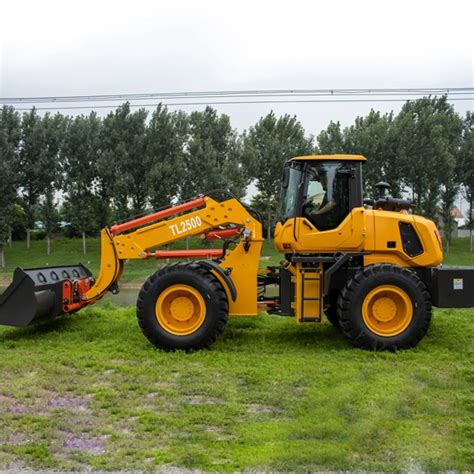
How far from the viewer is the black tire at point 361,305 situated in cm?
780

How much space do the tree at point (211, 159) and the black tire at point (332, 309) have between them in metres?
21.3

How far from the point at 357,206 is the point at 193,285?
266cm

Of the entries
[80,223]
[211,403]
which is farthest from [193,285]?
[80,223]

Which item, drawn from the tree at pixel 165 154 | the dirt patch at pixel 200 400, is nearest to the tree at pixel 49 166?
the tree at pixel 165 154

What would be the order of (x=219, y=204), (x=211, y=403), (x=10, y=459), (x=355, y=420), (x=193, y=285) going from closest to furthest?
(x=10, y=459), (x=355, y=420), (x=211, y=403), (x=193, y=285), (x=219, y=204)

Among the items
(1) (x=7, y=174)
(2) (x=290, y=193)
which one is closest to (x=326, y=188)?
(2) (x=290, y=193)

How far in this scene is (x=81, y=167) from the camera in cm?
3244

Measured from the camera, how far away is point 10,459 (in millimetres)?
4270

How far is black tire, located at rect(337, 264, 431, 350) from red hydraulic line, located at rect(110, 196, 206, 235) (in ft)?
8.61

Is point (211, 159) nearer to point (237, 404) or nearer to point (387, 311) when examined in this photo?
A: point (387, 311)

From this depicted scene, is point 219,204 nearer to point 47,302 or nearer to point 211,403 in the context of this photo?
point 47,302

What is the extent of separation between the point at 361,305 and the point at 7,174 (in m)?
26.7

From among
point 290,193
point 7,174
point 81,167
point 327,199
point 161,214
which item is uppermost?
point 81,167

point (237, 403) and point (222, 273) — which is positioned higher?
point (222, 273)
